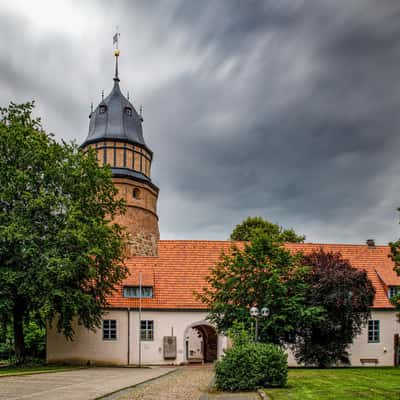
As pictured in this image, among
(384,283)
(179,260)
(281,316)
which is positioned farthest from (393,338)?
(179,260)

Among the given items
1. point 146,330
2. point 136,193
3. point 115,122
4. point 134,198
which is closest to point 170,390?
point 146,330

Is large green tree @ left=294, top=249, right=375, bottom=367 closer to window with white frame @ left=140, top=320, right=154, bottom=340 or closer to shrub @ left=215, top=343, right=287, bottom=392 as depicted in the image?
window with white frame @ left=140, top=320, right=154, bottom=340

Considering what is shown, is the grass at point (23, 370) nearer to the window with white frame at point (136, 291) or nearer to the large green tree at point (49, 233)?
the large green tree at point (49, 233)

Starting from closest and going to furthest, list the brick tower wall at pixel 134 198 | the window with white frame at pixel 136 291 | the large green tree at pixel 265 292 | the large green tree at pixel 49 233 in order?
the large green tree at pixel 265 292 → the large green tree at pixel 49 233 → the window with white frame at pixel 136 291 → the brick tower wall at pixel 134 198

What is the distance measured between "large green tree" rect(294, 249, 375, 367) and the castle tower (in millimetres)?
16711

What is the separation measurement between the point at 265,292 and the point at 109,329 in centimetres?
1116

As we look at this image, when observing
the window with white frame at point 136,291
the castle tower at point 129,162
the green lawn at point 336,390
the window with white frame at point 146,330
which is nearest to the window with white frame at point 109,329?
the window with white frame at point 146,330

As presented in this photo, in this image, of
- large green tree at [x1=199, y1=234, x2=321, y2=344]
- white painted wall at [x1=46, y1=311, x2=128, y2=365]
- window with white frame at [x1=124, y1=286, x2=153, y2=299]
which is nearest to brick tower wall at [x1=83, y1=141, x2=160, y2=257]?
window with white frame at [x1=124, y1=286, x2=153, y2=299]

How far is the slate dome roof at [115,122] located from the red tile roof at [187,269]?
427 inches

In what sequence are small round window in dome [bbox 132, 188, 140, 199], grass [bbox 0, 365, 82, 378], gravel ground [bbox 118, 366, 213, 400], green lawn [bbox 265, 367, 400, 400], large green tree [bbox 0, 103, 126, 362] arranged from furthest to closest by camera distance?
small round window in dome [bbox 132, 188, 140, 199] → large green tree [bbox 0, 103, 126, 362] → grass [bbox 0, 365, 82, 378] → gravel ground [bbox 118, 366, 213, 400] → green lawn [bbox 265, 367, 400, 400]

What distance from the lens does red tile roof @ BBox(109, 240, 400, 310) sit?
29.8m

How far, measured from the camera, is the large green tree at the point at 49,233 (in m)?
23.5

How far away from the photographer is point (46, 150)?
25.3 m

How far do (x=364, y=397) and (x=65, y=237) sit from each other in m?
16.7
